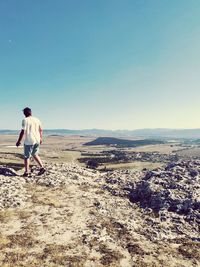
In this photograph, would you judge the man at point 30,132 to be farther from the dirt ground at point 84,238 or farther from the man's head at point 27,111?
the dirt ground at point 84,238

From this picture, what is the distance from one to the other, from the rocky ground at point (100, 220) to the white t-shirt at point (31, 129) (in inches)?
118

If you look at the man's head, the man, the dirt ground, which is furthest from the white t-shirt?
the dirt ground

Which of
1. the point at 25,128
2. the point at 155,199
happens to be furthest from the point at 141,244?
the point at 25,128

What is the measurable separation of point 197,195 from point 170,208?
1.97 metres

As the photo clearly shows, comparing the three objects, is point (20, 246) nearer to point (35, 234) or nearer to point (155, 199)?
point (35, 234)

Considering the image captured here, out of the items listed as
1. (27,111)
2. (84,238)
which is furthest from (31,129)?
(84,238)

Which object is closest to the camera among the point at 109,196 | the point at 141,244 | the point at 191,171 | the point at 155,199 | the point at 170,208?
the point at 141,244

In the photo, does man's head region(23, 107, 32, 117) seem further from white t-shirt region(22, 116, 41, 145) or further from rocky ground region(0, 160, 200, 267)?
rocky ground region(0, 160, 200, 267)

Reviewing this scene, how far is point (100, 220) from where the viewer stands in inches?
607

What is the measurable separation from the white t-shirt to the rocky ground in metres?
3.00

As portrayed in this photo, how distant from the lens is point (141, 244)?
12969 millimetres

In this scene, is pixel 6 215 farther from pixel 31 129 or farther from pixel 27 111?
pixel 27 111

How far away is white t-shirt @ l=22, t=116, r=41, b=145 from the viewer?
66.9 feet

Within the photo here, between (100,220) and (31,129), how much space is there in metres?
8.32
